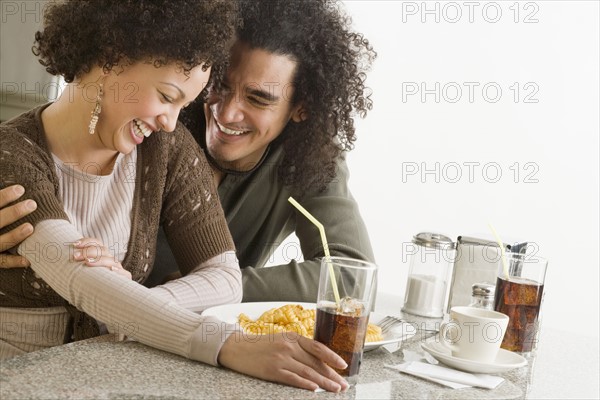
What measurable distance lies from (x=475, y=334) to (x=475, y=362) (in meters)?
0.04

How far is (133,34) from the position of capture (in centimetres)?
140

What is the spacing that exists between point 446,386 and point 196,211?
67cm

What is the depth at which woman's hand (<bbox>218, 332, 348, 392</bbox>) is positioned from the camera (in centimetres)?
105

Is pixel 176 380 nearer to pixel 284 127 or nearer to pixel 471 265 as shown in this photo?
pixel 471 265

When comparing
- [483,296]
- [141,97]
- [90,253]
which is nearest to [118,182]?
[141,97]

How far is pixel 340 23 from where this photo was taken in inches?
81.7

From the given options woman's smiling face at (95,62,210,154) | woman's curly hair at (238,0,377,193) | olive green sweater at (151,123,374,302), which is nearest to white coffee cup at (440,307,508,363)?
olive green sweater at (151,123,374,302)

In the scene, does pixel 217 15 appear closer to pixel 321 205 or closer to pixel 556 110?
pixel 321 205

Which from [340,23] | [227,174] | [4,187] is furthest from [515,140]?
[4,187]

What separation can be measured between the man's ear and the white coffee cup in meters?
0.93

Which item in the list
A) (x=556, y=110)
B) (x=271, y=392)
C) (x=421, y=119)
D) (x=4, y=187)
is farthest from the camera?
(x=421, y=119)

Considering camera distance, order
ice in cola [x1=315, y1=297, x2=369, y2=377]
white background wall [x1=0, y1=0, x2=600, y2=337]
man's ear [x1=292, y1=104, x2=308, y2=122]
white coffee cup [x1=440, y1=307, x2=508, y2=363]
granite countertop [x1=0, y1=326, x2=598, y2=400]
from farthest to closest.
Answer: white background wall [x1=0, y1=0, x2=600, y2=337] → man's ear [x1=292, y1=104, x2=308, y2=122] → white coffee cup [x1=440, y1=307, x2=508, y2=363] → ice in cola [x1=315, y1=297, x2=369, y2=377] → granite countertop [x1=0, y1=326, x2=598, y2=400]

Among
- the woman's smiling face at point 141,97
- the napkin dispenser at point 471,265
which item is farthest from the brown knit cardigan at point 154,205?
the napkin dispenser at point 471,265

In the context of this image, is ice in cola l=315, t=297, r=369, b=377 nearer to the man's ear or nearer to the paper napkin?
the paper napkin
